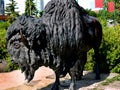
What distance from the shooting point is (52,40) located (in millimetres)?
6473

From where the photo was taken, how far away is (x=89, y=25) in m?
7.40

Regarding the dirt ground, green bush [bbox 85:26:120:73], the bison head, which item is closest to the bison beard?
the bison head

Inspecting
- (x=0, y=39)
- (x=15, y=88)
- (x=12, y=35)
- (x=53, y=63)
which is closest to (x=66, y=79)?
(x=15, y=88)

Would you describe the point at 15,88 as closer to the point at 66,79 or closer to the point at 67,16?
the point at 66,79

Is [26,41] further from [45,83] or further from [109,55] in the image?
[109,55]

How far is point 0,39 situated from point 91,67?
11.7ft

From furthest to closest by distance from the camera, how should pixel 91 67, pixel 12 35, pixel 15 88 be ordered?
pixel 91 67 → pixel 15 88 → pixel 12 35

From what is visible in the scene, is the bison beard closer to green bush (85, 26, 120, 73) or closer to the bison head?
the bison head

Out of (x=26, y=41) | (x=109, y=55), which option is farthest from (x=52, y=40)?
(x=109, y=55)

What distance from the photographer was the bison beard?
20.6 ft

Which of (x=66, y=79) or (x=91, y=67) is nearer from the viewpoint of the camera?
(x=66, y=79)

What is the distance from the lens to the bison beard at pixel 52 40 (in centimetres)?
629

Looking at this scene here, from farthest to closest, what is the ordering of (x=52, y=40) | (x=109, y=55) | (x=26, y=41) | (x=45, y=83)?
(x=109, y=55) < (x=45, y=83) < (x=52, y=40) < (x=26, y=41)

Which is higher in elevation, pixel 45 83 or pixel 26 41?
pixel 26 41
